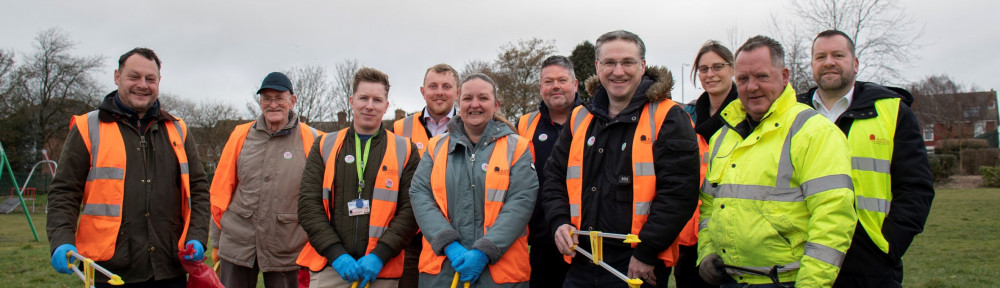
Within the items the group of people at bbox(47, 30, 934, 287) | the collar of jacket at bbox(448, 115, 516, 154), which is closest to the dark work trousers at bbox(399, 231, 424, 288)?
the group of people at bbox(47, 30, 934, 287)

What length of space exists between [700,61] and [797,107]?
1860mm

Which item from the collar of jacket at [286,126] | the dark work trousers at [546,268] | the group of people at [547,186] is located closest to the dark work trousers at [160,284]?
the group of people at [547,186]

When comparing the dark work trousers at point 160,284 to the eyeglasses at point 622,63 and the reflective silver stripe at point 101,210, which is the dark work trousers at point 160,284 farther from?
the eyeglasses at point 622,63

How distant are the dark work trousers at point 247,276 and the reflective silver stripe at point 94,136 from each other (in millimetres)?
1398

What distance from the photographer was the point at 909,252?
1086cm

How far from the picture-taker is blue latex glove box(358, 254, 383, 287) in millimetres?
3951

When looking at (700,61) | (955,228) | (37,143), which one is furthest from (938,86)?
(37,143)

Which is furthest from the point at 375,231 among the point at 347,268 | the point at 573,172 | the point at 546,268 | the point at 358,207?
the point at 573,172

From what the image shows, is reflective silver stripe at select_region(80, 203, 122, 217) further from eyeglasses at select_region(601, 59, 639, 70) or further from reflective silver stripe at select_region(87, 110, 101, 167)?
eyeglasses at select_region(601, 59, 639, 70)

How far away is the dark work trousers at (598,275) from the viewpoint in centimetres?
351

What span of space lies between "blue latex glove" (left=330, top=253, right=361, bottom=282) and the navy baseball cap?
181cm

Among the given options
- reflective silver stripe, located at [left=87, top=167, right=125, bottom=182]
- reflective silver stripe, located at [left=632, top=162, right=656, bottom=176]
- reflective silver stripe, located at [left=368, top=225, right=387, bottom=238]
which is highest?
reflective silver stripe, located at [left=632, top=162, right=656, bottom=176]

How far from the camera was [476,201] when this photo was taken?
12.7 ft

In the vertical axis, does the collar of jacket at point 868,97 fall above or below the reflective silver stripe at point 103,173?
above
